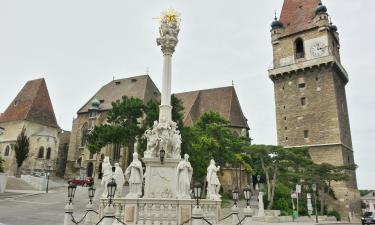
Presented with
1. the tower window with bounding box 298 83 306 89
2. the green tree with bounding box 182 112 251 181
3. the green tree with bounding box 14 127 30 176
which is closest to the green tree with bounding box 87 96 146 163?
the green tree with bounding box 182 112 251 181

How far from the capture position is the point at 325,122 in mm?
40188

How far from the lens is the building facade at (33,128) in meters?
48.6

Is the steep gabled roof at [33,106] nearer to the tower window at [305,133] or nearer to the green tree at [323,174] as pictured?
the tower window at [305,133]

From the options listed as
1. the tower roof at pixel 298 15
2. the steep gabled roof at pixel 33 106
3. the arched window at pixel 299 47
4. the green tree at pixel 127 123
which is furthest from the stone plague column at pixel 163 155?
the steep gabled roof at pixel 33 106

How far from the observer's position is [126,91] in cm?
5178

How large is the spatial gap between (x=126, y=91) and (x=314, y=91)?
2699cm

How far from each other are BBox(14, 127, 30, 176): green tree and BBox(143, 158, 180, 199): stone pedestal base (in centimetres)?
3726

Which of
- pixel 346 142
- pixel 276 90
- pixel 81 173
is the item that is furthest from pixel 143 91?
pixel 346 142

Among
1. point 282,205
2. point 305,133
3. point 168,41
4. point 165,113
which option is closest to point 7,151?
point 282,205

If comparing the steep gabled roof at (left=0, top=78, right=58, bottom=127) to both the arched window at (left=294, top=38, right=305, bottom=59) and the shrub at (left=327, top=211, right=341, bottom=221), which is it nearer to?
the arched window at (left=294, top=38, right=305, bottom=59)

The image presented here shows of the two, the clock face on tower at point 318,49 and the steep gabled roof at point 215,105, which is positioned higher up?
the clock face on tower at point 318,49

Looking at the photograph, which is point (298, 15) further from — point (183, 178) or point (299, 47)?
point (183, 178)

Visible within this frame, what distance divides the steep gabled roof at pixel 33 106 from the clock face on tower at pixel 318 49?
130ft

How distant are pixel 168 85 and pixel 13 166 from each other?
39.1 m
